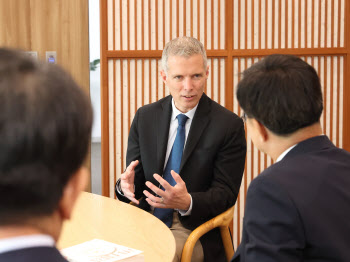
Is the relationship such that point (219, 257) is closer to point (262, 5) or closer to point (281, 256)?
point (281, 256)

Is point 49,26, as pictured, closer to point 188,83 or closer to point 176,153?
point 188,83

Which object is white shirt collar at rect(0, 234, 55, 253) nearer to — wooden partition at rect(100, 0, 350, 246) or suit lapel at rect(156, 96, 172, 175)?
suit lapel at rect(156, 96, 172, 175)

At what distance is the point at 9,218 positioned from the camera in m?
0.64

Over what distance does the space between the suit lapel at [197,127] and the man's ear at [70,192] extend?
1762 mm

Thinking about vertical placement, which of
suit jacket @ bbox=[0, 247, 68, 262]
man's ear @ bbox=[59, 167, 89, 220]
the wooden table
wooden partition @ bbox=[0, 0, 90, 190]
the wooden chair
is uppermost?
wooden partition @ bbox=[0, 0, 90, 190]

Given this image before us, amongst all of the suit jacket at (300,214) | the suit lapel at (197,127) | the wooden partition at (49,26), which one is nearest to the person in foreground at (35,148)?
the suit jacket at (300,214)

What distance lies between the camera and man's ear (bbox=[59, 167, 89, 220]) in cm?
68

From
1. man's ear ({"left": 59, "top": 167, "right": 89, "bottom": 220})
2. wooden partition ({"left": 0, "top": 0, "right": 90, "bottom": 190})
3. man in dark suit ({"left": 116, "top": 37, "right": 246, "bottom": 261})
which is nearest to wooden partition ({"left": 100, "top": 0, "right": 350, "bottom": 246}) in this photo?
wooden partition ({"left": 0, "top": 0, "right": 90, "bottom": 190})

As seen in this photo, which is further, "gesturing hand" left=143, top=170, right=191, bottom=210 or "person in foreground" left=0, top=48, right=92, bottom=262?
"gesturing hand" left=143, top=170, right=191, bottom=210

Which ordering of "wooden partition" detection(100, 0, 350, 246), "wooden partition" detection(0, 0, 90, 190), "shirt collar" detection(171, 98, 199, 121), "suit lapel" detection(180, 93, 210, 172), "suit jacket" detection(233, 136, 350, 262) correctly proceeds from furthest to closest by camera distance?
"wooden partition" detection(0, 0, 90, 190) < "wooden partition" detection(100, 0, 350, 246) < "shirt collar" detection(171, 98, 199, 121) < "suit lapel" detection(180, 93, 210, 172) < "suit jacket" detection(233, 136, 350, 262)

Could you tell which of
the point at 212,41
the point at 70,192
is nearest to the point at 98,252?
the point at 70,192

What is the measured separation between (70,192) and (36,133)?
13 cm

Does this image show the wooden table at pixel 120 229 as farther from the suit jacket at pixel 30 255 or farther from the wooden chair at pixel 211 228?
the suit jacket at pixel 30 255

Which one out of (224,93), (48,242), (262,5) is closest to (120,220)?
(48,242)
